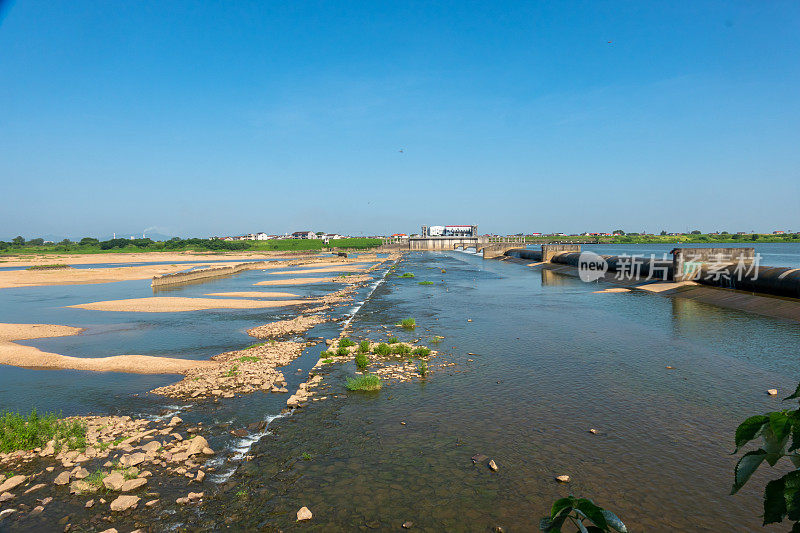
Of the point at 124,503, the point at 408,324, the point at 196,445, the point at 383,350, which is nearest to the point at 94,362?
the point at 196,445

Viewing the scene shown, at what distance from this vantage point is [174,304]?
40.5 m

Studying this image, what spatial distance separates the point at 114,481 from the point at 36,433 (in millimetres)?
4305

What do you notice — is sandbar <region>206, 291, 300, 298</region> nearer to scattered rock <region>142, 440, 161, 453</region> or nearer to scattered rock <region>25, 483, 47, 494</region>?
scattered rock <region>142, 440, 161, 453</region>

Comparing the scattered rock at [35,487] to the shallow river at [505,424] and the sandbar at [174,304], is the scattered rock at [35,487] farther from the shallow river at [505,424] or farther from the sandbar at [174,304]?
the sandbar at [174,304]

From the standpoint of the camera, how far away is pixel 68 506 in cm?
936

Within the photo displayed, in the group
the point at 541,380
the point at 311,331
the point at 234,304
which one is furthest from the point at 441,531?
the point at 234,304

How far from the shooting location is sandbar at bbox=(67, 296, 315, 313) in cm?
3831

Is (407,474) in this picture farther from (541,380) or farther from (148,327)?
(148,327)

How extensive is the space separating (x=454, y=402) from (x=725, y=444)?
25.7 feet

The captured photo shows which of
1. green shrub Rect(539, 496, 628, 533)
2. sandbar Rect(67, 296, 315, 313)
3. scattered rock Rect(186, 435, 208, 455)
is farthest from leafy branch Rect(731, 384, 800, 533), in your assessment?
sandbar Rect(67, 296, 315, 313)

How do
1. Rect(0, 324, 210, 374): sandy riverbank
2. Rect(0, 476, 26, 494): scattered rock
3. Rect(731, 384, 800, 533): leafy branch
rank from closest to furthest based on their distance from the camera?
Rect(731, 384, 800, 533): leafy branch < Rect(0, 476, 26, 494): scattered rock < Rect(0, 324, 210, 374): sandy riverbank

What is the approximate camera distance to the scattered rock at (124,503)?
9180 mm

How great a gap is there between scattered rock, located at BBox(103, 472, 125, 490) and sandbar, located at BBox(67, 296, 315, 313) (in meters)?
28.9

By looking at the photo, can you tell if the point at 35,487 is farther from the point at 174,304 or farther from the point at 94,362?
the point at 174,304
